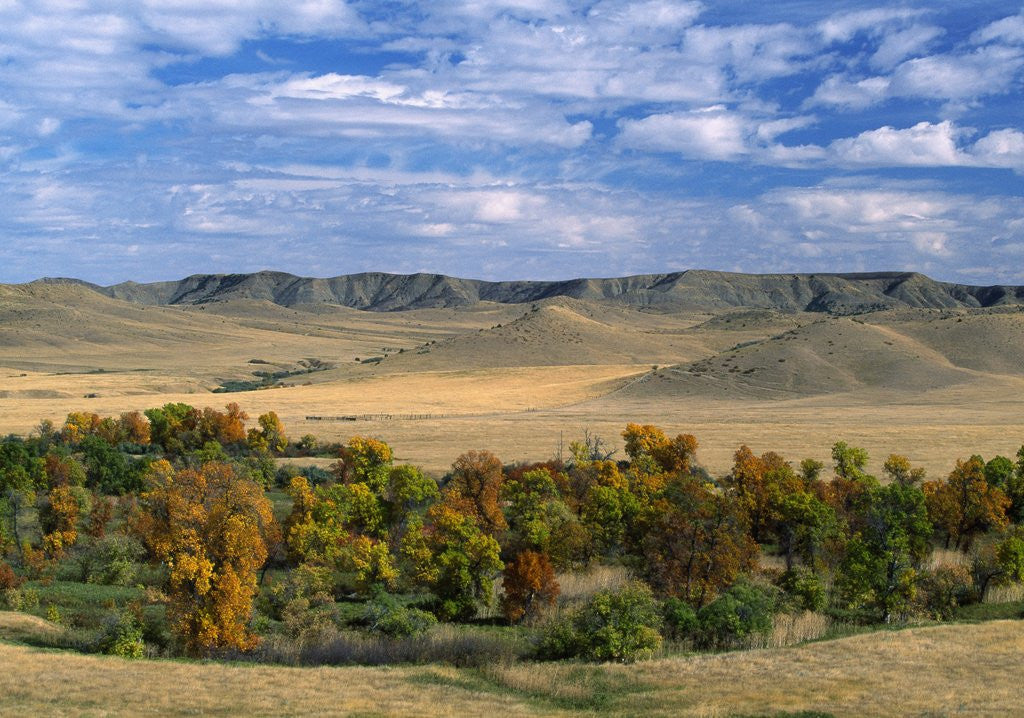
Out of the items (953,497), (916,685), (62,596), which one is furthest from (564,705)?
(953,497)

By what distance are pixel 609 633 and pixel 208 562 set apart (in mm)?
12345

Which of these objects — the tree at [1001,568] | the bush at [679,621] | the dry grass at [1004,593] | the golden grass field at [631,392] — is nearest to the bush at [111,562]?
the bush at [679,621]

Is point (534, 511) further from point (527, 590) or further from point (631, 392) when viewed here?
point (631, 392)

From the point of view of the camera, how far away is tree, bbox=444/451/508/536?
1682 inches

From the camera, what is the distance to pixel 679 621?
3122cm

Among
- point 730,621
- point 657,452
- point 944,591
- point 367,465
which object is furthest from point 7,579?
point 944,591

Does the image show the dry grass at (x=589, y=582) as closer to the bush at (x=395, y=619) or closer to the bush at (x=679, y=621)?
the bush at (x=679, y=621)

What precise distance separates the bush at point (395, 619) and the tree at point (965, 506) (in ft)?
79.1

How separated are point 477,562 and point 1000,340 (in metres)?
109

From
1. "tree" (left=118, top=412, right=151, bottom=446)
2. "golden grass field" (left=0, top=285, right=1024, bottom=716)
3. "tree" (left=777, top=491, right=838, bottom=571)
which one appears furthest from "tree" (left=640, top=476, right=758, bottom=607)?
"tree" (left=118, top=412, right=151, bottom=446)

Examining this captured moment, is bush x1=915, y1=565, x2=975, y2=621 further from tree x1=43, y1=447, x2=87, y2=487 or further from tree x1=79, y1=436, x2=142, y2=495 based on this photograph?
tree x1=79, y1=436, x2=142, y2=495

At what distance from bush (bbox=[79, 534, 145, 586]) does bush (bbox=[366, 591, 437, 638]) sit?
44.0ft

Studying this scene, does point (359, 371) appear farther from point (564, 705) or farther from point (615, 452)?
point (564, 705)

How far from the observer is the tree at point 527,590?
34.7 m
